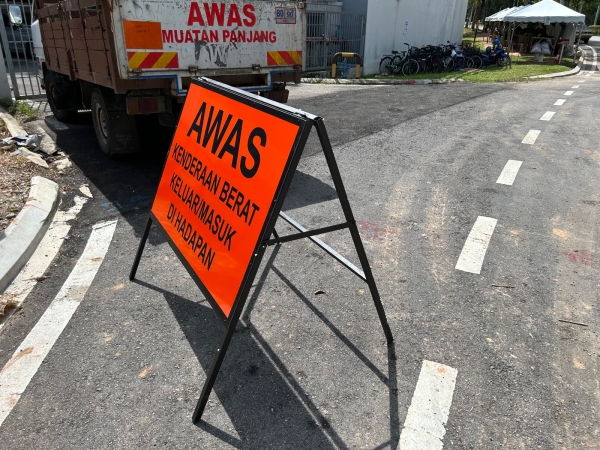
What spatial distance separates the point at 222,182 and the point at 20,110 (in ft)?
28.4

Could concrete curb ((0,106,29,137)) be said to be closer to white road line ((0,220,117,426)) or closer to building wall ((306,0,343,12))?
white road line ((0,220,117,426))

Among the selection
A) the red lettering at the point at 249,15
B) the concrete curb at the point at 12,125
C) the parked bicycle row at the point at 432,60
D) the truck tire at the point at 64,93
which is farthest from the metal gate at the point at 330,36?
the red lettering at the point at 249,15

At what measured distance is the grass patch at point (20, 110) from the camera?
354 inches

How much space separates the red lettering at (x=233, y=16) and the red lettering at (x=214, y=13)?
0.31 ft

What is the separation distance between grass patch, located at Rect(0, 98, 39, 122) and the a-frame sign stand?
7.32 m

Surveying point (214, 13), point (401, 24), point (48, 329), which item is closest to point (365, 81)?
point (401, 24)

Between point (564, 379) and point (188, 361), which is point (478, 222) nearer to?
point (564, 379)

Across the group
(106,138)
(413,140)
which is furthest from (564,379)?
(106,138)

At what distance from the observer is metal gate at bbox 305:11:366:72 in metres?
17.1

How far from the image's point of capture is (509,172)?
20.3ft

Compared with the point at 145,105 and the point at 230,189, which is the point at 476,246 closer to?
the point at 230,189

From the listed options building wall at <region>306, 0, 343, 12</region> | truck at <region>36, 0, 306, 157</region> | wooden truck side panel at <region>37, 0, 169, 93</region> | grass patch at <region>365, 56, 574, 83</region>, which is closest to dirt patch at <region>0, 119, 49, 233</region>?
truck at <region>36, 0, 306, 157</region>

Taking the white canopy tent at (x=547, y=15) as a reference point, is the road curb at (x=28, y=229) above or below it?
below

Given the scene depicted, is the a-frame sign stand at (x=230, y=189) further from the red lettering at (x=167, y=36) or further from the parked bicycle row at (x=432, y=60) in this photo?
the parked bicycle row at (x=432, y=60)
